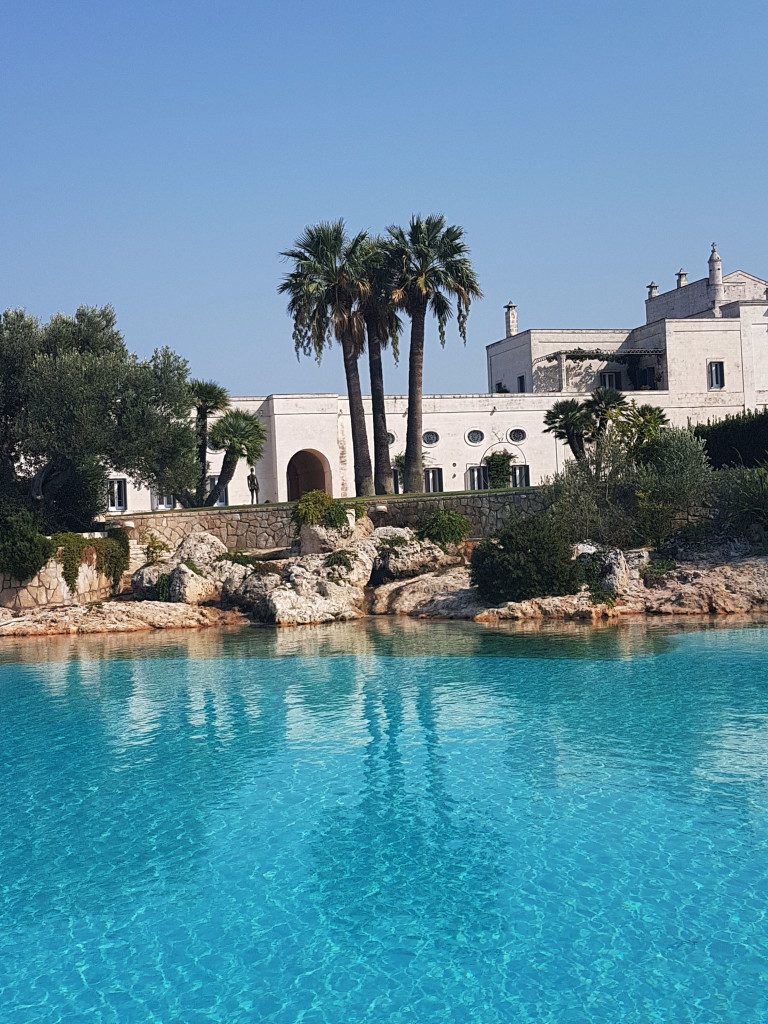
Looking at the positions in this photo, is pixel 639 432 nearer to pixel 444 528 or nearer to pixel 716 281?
pixel 444 528

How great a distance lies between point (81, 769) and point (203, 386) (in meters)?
Result: 25.0

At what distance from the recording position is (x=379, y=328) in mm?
33000

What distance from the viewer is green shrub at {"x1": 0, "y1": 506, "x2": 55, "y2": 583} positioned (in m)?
23.0

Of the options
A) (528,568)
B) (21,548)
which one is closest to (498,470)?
(528,568)

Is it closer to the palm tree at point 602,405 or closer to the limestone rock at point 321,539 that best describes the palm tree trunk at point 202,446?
the limestone rock at point 321,539

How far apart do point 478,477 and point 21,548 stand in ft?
79.0

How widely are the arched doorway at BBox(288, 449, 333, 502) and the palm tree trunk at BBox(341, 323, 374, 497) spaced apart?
32.3 feet

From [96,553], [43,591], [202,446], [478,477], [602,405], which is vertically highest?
[602,405]

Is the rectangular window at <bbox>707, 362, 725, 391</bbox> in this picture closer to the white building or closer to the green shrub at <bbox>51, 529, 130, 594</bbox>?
the white building

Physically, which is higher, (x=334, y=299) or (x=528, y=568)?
(x=334, y=299)

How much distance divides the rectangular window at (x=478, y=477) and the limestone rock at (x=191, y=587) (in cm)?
2134

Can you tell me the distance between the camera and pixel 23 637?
21016mm

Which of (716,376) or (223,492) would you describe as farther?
(716,376)

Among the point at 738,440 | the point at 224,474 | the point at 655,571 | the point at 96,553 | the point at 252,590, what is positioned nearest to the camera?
the point at 655,571
